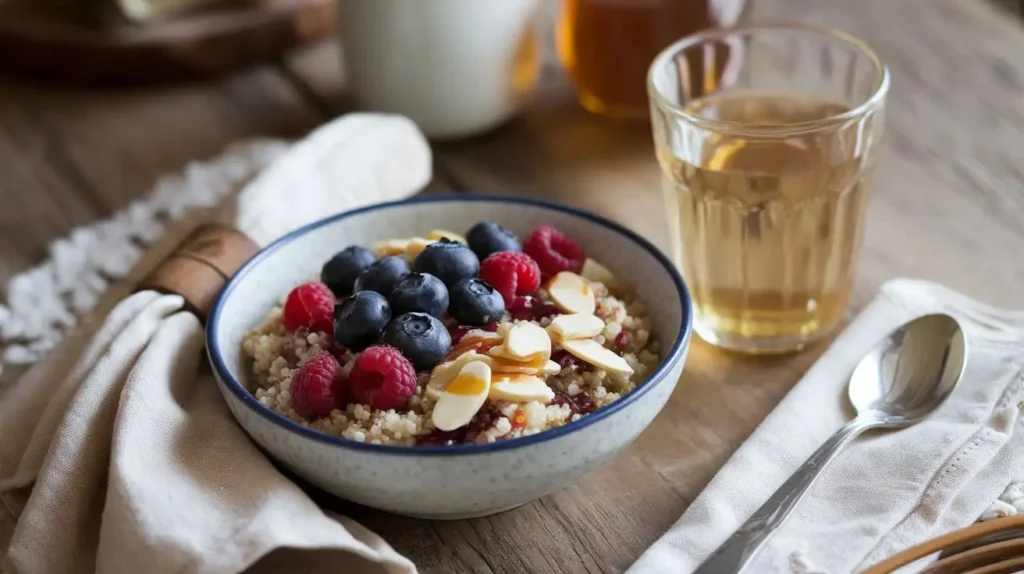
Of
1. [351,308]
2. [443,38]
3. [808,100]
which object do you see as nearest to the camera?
[351,308]

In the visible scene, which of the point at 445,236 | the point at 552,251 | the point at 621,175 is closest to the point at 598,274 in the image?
the point at 552,251

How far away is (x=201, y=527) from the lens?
2.83 ft

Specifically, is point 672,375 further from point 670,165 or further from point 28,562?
point 28,562

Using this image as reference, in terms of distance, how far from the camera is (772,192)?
114 centimetres

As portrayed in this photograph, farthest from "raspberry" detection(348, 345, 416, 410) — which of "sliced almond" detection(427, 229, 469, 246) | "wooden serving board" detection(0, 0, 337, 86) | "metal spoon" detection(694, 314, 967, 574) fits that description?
"wooden serving board" detection(0, 0, 337, 86)

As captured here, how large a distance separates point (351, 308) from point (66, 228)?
0.69 meters

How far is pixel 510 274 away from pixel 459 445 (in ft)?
0.78

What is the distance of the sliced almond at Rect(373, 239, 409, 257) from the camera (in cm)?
113

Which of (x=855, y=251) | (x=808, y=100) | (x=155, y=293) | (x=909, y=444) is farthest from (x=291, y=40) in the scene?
(x=909, y=444)

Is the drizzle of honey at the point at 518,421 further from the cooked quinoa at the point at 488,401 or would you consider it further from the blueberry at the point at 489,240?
the blueberry at the point at 489,240

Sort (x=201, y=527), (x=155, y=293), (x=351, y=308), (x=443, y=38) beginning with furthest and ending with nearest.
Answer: (x=443, y=38) < (x=155, y=293) < (x=351, y=308) < (x=201, y=527)

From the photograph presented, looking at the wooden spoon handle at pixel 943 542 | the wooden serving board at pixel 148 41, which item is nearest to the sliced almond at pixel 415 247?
the wooden spoon handle at pixel 943 542

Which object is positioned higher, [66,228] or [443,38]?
[443,38]

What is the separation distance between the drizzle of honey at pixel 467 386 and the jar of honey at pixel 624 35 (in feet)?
2.41
